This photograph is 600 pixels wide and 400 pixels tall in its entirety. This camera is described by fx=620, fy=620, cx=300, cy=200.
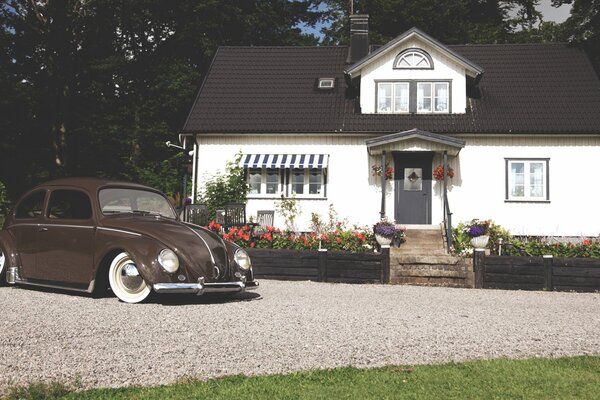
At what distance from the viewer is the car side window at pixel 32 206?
9.43 metres

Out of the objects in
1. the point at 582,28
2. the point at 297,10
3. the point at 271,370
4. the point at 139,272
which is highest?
the point at 297,10

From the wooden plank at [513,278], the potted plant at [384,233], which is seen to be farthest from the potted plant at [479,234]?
the wooden plank at [513,278]

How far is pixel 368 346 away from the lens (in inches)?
230

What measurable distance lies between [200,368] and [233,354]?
53 cm

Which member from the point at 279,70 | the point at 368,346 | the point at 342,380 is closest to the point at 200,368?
the point at 342,380

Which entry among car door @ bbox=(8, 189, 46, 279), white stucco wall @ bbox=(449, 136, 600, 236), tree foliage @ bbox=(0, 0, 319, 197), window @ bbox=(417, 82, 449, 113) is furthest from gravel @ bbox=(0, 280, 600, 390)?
tree foliage @ bbox=(0, 0, 319, 197)

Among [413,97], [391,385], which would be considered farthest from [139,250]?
[413,97]

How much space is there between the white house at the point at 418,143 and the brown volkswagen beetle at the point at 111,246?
10452mm

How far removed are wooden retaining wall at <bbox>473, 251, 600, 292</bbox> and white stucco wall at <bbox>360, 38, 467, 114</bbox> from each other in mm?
9382

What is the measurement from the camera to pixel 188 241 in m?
8.43

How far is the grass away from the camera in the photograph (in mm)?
4172

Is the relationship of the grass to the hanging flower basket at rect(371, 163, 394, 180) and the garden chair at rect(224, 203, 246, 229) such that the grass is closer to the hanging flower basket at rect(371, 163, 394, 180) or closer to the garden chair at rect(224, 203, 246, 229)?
the garden chair at rect(224, 203, 246, 229)

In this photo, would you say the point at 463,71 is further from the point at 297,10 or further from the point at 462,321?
the point at 297,10

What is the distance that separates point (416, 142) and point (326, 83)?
5271 millimetres
